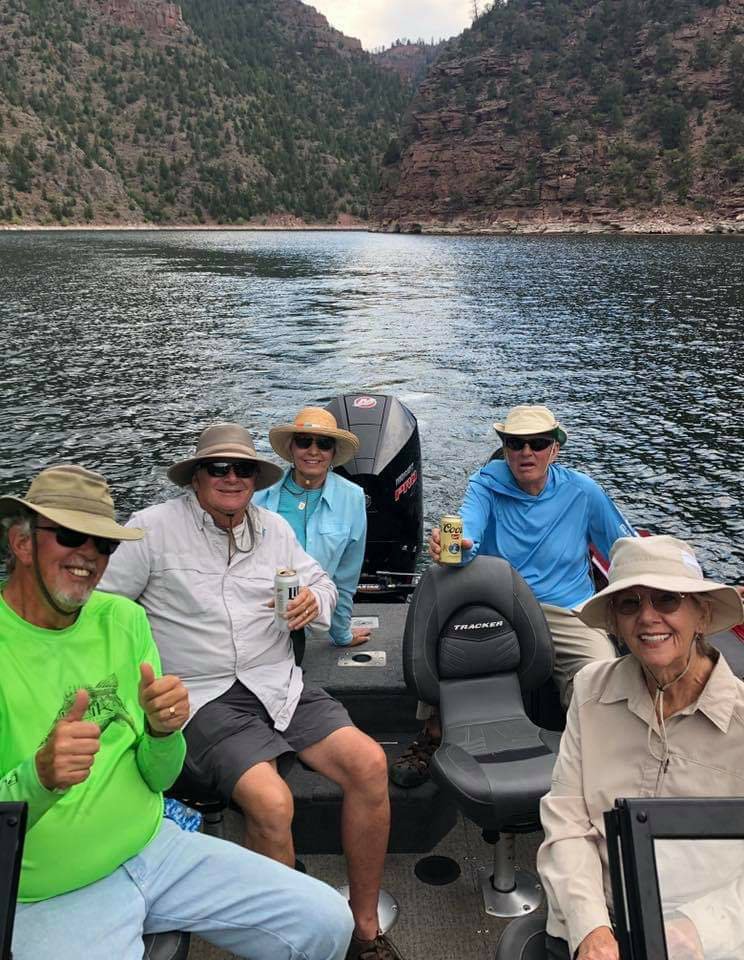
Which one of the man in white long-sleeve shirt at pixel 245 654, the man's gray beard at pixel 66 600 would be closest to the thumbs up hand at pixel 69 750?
the man's gray beard at pixel 66 600

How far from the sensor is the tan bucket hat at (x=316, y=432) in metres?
3.98

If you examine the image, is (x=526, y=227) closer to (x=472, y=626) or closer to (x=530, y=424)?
(x=530, y=424)

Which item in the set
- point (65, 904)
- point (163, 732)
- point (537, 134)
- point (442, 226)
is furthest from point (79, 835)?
point (537, 134)

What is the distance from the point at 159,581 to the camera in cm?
316

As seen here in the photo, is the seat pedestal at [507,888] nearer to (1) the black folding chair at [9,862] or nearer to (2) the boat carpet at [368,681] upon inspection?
(2) the boat carpet at [368,681]

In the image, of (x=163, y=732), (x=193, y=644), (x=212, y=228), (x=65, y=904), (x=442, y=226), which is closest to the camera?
(x=65, y=904)

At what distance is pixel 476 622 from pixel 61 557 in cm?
191

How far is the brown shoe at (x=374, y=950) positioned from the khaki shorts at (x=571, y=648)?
1143 millimetres

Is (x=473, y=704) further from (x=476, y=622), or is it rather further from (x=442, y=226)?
(x=442, y=226)

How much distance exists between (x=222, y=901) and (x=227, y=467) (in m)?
1.59

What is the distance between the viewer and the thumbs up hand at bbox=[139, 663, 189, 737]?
2.19m

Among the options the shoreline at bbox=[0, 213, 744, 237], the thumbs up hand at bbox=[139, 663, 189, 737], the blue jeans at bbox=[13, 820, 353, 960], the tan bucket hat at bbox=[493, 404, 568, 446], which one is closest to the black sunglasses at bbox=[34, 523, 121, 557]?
the thumbs up hand at bbox=[139, 663, 189, 737]

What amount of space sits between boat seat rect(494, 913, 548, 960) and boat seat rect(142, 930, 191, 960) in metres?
Answer: 0.90

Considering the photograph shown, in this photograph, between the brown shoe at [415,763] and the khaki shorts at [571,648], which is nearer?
the brown shoe at [415,763]
